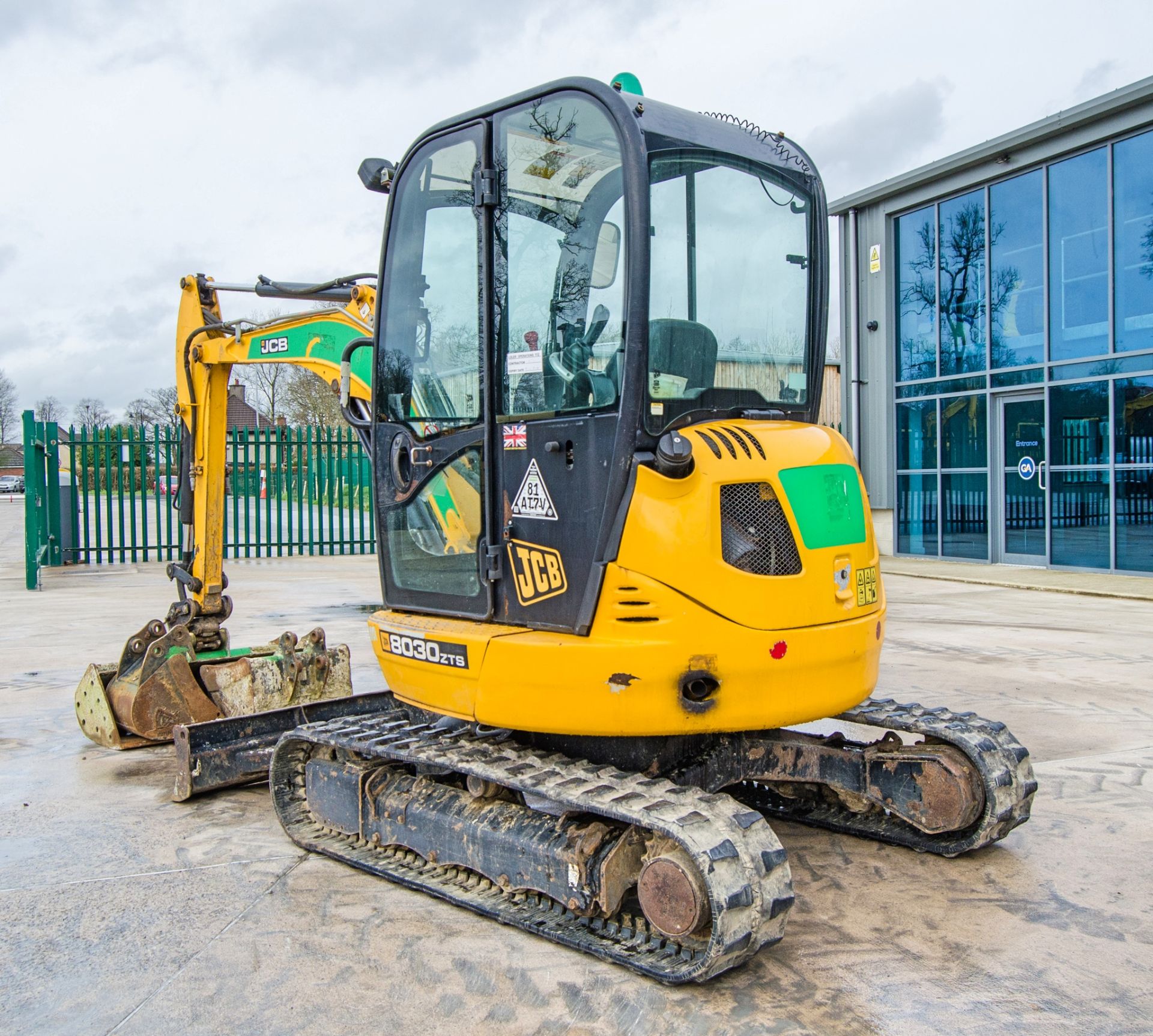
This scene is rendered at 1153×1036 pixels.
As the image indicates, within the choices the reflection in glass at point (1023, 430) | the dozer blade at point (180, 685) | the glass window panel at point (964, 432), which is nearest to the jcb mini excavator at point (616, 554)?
the dozer blade at point (180, 685)

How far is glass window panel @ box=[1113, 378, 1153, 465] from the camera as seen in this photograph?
15.0 m

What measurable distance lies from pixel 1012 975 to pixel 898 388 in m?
17.1

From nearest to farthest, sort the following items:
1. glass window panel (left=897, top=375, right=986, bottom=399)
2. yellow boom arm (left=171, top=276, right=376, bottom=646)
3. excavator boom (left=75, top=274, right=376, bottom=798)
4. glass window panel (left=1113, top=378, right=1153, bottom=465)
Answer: excavator boom (left=75, top=274, right=376, bottom=798) < yellow boom arm (left=171, top=276, right=376, bottom=646) < glass window panel (left=1113, top=378, right=1153, bottom=465) < glass window panel (left=897, top=375, right=986, bottom=399)

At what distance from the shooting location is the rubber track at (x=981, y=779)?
4367mm

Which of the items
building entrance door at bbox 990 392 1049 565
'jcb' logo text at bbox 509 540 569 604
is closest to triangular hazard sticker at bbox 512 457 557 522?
'jcb' logo text at bbox 509 540 569 604

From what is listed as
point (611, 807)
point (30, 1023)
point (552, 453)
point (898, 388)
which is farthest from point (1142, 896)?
point (898, 388)

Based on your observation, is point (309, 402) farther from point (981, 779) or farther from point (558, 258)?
point (981, 779)

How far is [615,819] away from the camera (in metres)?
3.79

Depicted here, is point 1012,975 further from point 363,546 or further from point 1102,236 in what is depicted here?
point 363,546

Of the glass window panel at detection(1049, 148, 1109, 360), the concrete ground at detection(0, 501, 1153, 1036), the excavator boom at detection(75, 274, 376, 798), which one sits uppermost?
the glass window panel at detection(1049, 148, 1109, 360)

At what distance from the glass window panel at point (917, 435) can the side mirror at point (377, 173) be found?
51.3 feet

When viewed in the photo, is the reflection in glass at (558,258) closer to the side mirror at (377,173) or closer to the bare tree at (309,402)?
the side mirror at (377,173)

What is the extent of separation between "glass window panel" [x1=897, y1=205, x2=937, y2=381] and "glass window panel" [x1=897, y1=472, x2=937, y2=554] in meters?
1.85

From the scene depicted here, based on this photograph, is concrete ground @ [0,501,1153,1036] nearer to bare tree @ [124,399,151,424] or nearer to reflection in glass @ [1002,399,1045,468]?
reflection in glass @ [1002,399,1045,468]
